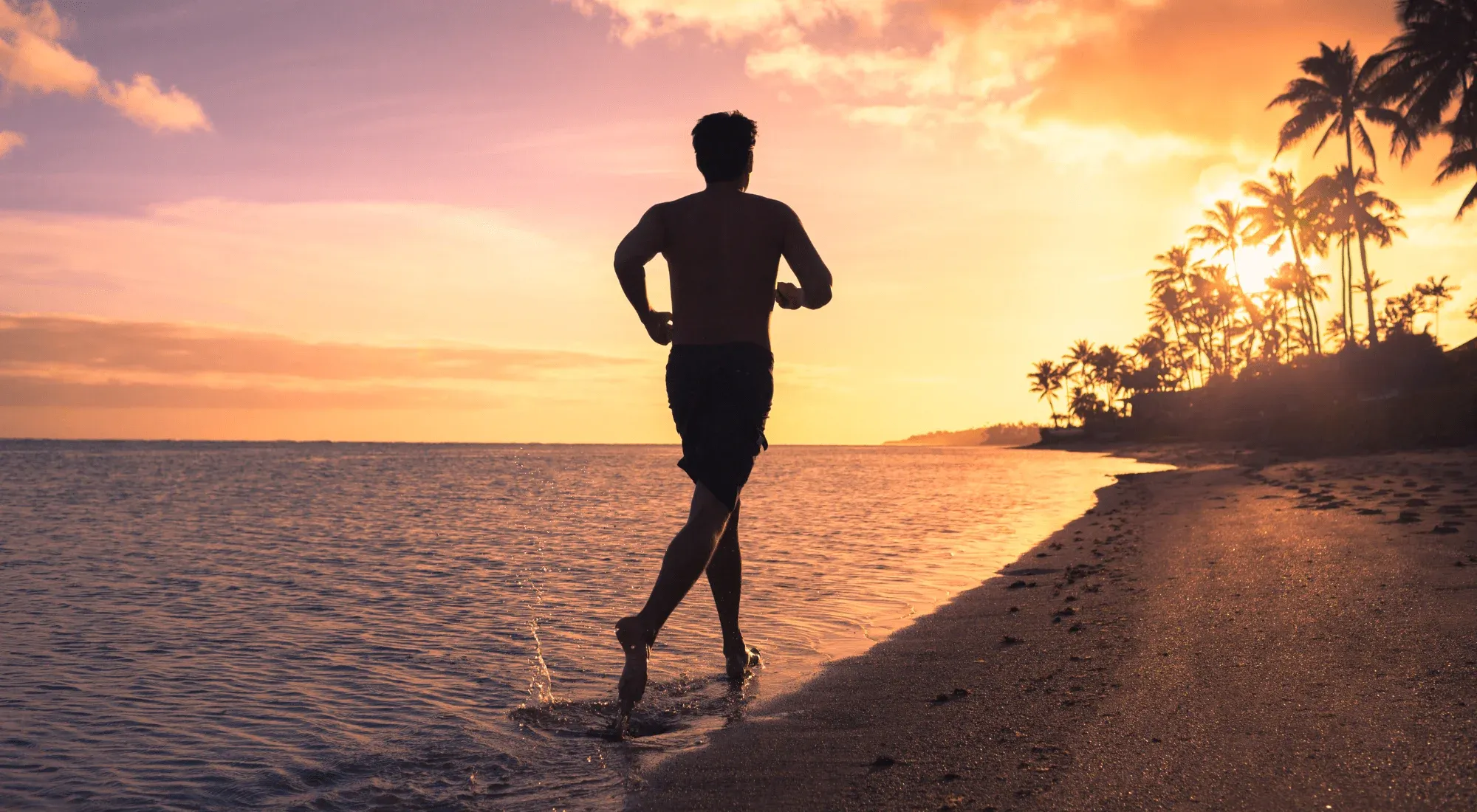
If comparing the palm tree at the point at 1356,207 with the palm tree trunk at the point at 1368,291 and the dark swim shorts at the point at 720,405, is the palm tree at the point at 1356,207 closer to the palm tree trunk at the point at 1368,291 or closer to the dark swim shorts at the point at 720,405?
the palm tree trunk at the point at 1368,291

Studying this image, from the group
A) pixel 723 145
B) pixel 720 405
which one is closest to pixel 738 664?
pixel 720 405

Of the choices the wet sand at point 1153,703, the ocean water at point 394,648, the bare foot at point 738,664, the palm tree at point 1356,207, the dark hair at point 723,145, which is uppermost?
the palm tree at point 1356,207

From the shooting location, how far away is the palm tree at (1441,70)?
2972cm

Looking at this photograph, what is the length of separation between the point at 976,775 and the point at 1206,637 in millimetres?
2229

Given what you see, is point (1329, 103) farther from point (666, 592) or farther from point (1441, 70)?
point (666, 592)

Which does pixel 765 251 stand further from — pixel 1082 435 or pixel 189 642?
pixel 1082 435

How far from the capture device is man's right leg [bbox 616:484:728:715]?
3.34 metres

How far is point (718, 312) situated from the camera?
3.53 meters

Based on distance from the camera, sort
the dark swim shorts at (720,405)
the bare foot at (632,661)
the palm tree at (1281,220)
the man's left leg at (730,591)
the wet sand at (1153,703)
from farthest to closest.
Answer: the palm tree at (1281,220)
the man's left leg at (730,591)
the dark swim shorts at (720,405)
the bare foot at (632,661)
the wet sand at (1153,703)

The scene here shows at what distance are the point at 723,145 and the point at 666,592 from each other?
68.1 inches

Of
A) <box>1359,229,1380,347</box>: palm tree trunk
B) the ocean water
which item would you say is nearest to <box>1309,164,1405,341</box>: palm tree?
<box>1359,229,1380,347</box>: palm tree trunk

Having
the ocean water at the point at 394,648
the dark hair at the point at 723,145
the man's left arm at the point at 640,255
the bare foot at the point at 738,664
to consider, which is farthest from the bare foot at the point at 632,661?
the dark hair at the point at 723,145

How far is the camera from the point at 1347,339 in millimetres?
45781

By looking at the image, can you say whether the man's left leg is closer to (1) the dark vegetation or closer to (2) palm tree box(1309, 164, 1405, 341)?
(1) the dark vegetation
